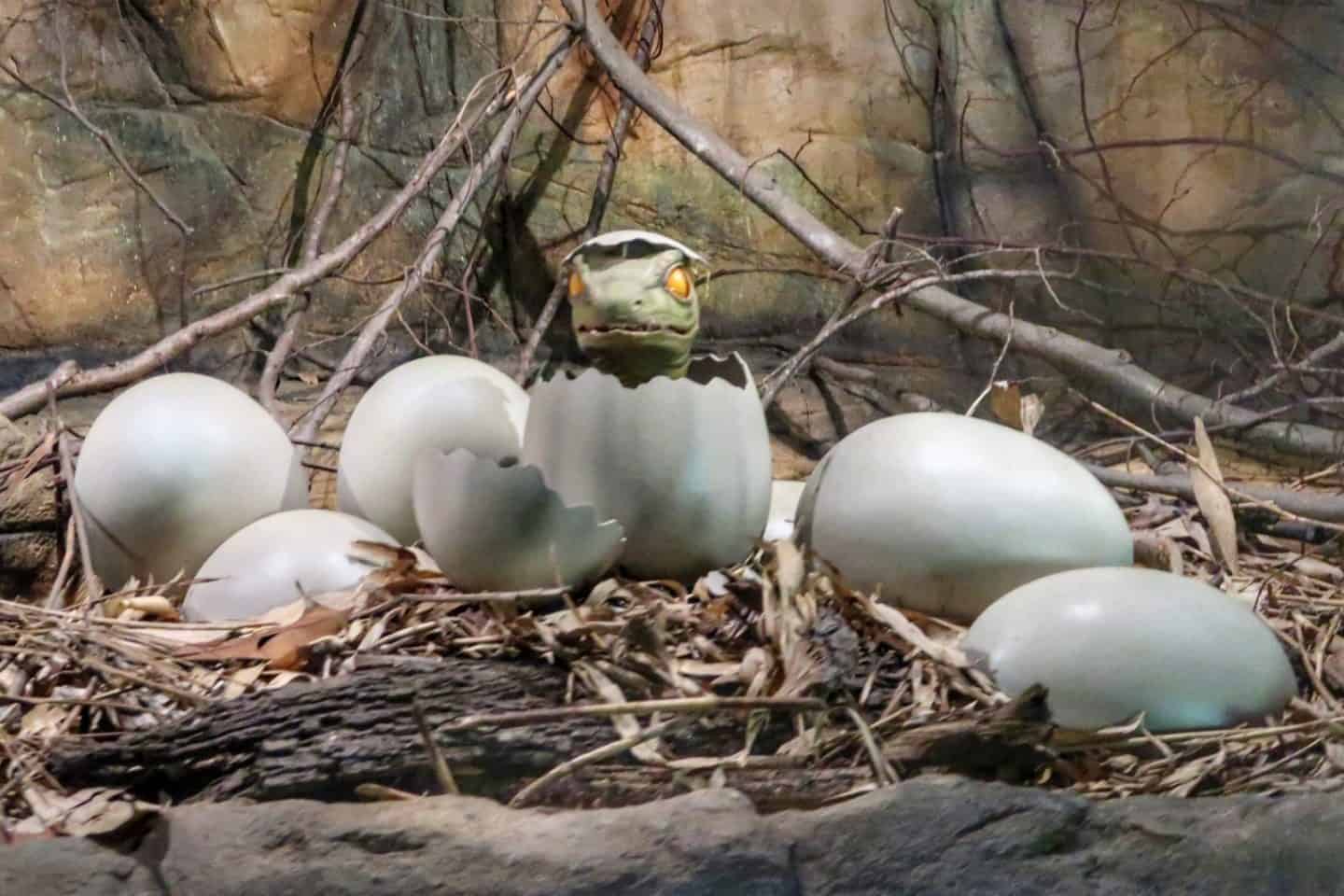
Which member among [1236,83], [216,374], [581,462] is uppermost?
[1236,83]

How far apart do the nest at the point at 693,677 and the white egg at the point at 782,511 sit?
124mm

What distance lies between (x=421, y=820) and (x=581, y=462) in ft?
1.34

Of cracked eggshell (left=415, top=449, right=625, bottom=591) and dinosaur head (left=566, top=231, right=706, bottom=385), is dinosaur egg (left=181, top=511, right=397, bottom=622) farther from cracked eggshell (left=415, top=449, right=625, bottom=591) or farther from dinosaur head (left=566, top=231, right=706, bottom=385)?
dinosaur head (left=566, top=231, right=706, bottom=385)

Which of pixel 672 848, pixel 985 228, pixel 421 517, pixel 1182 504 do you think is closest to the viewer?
pixel 672 848

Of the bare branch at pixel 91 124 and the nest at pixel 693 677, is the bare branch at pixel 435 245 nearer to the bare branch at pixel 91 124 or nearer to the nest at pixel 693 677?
the bare branch at pixel 91 124

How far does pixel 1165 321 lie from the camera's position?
215cm

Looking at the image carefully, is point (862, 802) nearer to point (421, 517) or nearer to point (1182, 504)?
point (421, 517)

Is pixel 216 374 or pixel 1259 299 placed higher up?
pixel 1259 299

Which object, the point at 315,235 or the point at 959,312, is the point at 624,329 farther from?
the point at 315,235

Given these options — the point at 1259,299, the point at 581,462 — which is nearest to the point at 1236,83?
the point at 1259,299

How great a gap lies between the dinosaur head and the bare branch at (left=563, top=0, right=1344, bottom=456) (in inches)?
36.2

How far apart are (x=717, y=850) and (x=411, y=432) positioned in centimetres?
67

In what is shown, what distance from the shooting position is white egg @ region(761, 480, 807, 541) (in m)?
1.36

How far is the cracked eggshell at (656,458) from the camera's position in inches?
44.6
